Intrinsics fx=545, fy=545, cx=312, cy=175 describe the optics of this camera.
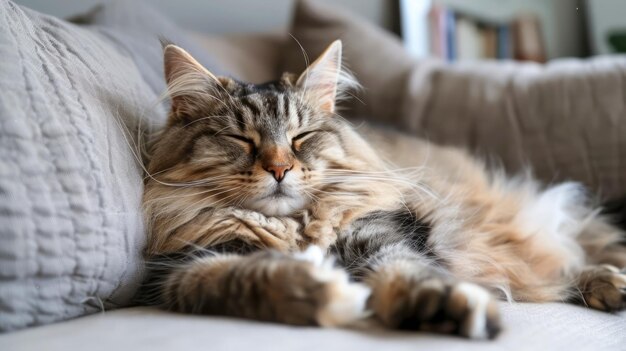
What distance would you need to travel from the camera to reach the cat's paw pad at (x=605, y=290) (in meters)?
1.28

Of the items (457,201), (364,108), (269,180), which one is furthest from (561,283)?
(364,108)

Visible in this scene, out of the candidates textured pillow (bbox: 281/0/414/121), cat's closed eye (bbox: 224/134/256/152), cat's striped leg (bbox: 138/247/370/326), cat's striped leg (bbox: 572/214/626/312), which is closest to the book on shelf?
textured pillow (bbox: 281/0/414/121)

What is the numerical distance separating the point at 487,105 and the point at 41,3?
1704mm

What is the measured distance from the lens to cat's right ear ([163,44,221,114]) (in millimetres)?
1296

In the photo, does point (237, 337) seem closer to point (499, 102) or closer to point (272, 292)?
point (272, 292)

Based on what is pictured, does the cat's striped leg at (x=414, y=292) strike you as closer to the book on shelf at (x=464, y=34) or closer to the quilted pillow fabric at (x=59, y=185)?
the quilted pillow fabric at (x=59, y=185)

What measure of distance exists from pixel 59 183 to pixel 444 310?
0.67 metres

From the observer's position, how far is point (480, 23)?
3188mm

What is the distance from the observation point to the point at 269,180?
1177mm

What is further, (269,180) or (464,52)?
(464,52)

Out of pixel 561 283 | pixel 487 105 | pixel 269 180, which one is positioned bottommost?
pixel 561 283

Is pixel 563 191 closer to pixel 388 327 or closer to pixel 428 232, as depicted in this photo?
pixel 428 232

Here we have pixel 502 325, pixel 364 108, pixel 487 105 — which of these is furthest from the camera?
pixel 364 108

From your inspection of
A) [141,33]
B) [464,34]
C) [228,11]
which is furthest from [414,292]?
[464,34]
